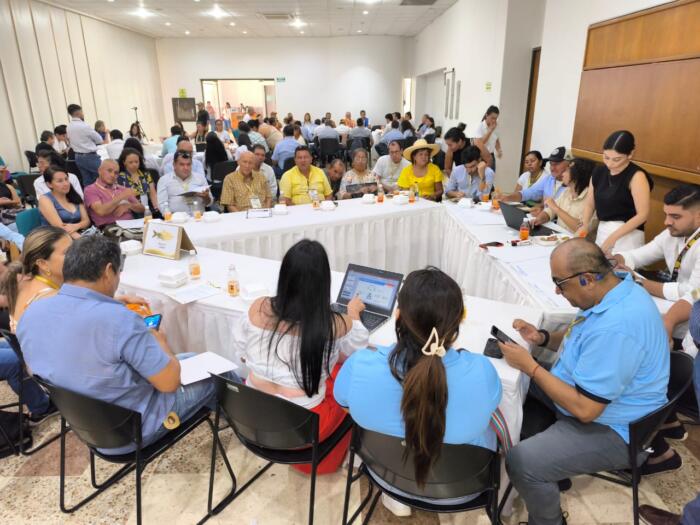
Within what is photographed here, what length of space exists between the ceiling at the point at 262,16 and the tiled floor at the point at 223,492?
8.10m

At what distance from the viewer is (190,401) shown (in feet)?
5.74

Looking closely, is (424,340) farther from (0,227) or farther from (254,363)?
(0,227)

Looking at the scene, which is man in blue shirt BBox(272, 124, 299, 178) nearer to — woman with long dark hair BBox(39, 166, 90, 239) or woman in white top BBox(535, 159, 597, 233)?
woman with long dark hair BBox(39, 166, 90, 239)

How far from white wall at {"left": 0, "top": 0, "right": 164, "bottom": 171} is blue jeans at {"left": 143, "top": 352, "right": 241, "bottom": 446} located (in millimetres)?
8044

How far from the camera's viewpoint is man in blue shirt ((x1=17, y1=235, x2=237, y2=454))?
1.40 m

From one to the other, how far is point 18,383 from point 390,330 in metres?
1.89

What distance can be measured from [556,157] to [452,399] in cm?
→ 312

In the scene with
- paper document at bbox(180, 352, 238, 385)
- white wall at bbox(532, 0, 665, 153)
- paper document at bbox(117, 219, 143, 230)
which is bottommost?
paper document at bbox(180, 352, 238, 385)

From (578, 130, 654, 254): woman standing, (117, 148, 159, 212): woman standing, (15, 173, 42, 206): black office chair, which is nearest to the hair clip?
(578, 130, 654, 254): woman standing

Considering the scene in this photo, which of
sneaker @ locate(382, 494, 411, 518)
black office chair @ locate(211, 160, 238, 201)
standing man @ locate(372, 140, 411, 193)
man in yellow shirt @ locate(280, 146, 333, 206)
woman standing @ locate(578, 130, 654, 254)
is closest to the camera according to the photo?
sneaker @ locate(382, 494, 411, 518)

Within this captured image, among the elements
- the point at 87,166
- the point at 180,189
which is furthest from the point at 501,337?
the point at 87,166

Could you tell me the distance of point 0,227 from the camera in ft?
10.4

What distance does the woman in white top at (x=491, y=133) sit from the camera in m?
6.12

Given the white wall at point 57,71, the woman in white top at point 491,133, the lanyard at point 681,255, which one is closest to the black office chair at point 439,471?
the lanyard at point 681,255
